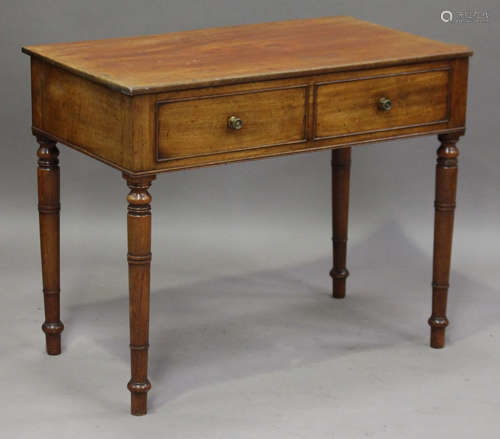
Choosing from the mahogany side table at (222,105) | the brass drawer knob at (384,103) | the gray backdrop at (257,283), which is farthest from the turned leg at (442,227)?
the brass drawer knob at (384,103)

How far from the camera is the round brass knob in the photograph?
14.0ft

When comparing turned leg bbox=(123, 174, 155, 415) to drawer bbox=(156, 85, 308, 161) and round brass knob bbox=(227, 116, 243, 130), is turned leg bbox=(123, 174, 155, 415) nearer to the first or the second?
drawer bbox=(156, 85, 308, 161)

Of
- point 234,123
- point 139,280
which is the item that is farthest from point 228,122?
point 139,280

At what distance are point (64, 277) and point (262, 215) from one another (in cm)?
94

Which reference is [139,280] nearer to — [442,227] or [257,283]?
[442,227]

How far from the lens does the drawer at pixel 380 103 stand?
4.44 m

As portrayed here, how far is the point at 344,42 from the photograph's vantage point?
15.6ft

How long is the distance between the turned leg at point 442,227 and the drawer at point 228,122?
0.59 m

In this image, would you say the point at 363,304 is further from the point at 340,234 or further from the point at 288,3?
the point at 288,3

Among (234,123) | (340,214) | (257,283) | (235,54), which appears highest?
(235,54)

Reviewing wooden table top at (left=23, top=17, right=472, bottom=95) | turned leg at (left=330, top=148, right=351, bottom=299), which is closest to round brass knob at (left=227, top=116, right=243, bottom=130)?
wooden table top at (left=23, top=17, right=472, bottom=95)

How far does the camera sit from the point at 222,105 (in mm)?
4242

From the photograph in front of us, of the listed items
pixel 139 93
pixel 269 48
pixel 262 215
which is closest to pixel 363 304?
pixel 262 215

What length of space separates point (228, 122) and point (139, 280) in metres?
0.55
